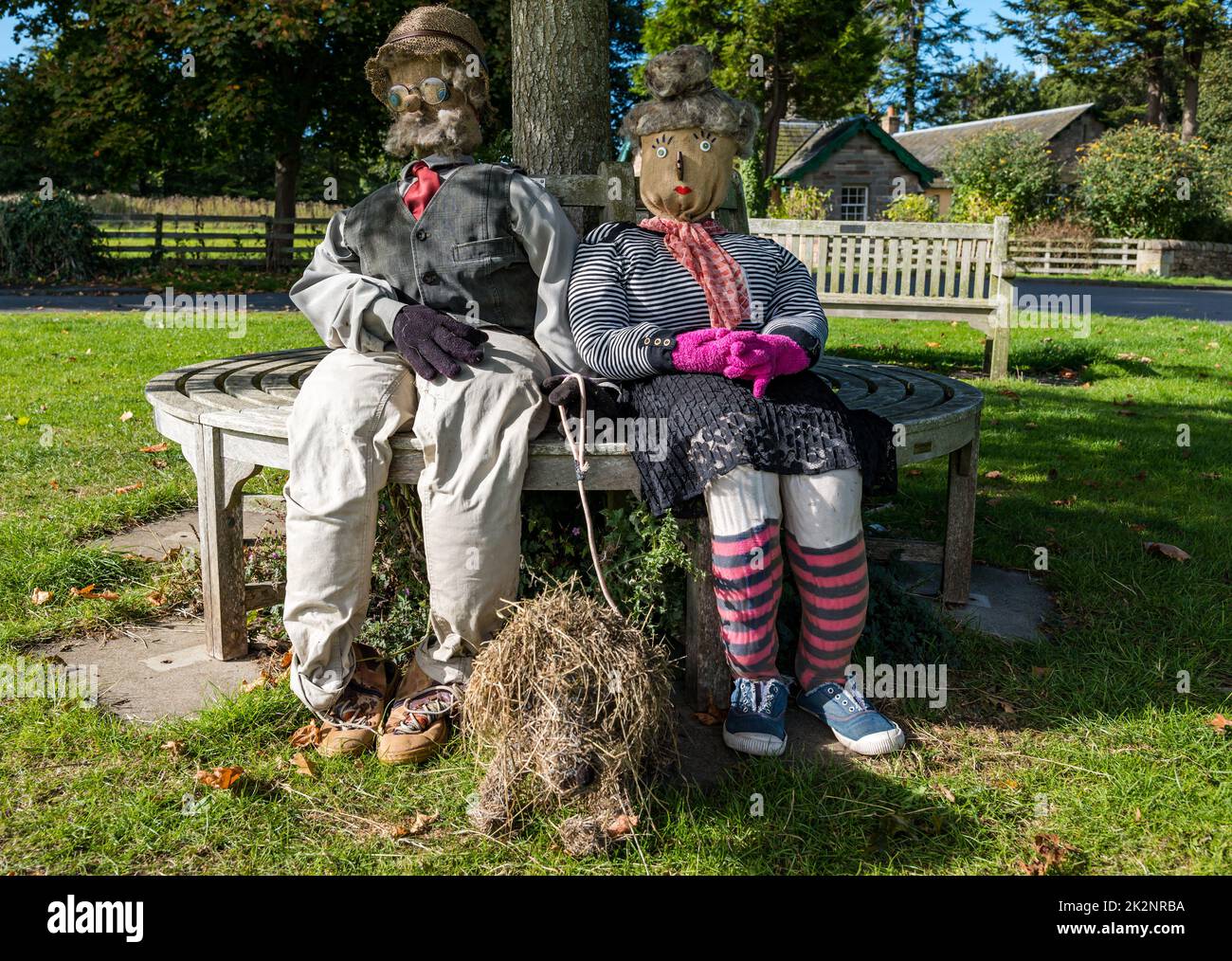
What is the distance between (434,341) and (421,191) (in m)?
0.56

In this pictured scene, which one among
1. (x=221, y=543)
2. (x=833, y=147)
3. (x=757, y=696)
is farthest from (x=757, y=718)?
(x=833, y=147)

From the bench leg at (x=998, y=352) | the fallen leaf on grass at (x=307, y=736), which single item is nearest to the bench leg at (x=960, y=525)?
the fallen leaf on grass at (x=307, y=736)

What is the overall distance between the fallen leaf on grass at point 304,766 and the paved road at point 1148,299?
476 inches

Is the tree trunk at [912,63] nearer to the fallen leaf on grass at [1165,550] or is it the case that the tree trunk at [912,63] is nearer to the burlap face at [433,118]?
the fallen leaf on grass at [1165,550]

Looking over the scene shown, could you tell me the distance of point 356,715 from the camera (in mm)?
2672

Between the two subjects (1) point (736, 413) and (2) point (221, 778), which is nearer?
(2) point (221, 778)

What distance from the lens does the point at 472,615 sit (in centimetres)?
257

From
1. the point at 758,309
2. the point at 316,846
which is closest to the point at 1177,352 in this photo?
the point at 758,309

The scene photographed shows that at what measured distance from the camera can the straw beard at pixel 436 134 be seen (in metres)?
3.00

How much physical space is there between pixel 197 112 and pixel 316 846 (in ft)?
59.5

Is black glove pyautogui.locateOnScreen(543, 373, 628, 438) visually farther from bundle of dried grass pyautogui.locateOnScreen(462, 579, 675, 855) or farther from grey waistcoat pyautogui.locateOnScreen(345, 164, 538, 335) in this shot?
bundle of dried grass pyautogui.locateOnScreen(462, 579, 675, 855)

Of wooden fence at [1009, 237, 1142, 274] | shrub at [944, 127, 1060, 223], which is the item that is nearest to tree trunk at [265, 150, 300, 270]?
wooden fence at [1009, 237, 1142, 274]

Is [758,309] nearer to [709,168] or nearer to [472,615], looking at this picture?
[709,168]

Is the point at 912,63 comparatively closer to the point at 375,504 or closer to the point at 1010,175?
the point at 1010,175
